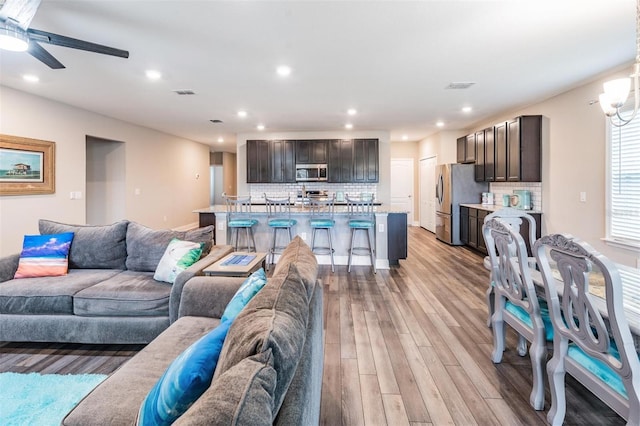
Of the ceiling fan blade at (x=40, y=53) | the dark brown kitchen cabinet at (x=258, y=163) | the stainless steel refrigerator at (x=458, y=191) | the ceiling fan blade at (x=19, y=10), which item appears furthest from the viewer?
the dark brown kitchen cabinet at (x=258, y=163)

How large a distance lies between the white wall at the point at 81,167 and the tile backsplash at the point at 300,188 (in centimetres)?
215

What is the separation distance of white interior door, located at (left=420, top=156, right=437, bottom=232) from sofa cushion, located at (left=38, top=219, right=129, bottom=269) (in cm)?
722

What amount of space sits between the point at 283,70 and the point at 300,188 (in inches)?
174

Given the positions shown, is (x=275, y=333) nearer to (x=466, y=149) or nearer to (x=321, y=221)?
(x=321, y=221)

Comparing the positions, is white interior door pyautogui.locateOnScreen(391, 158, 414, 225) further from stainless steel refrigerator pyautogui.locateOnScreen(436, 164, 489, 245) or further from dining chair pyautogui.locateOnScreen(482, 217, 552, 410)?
dining chair pyautogui.locateOnScreen(482, 217, 552, 410)

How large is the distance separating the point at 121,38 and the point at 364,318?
3.40 m

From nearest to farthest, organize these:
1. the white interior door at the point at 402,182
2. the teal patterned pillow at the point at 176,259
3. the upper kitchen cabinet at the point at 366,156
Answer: the teal patterned pillow at the point at 176,259 < the upper kitchen cabinet at the point at 366,156 < the white interior door at the point at 402,182

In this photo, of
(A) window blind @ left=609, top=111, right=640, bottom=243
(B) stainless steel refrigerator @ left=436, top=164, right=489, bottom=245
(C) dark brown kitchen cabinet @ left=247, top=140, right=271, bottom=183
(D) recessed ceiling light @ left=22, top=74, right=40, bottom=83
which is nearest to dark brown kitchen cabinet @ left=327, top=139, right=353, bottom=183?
(C) dark brown kitchen cabinet @ left=247, top=140, right=271, bottom=183

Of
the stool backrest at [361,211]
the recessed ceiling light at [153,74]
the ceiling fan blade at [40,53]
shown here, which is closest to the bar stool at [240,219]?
the stool backrest at [361,211]

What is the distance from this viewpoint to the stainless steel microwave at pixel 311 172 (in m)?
7.60

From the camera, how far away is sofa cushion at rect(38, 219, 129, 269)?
304 centimetres

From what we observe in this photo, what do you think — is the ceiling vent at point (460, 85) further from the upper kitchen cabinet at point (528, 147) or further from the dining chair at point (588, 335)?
the dining chair at point (588, 335)

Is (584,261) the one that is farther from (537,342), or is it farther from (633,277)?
(633,277)

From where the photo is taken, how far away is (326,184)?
794cm
